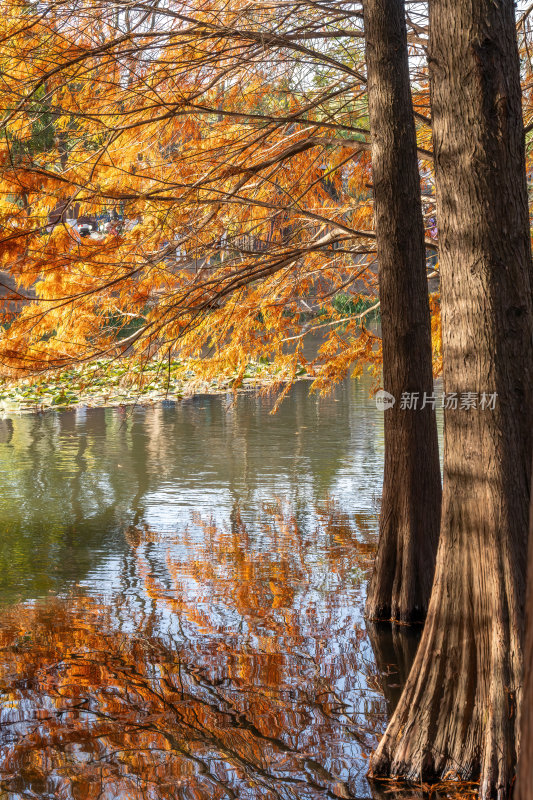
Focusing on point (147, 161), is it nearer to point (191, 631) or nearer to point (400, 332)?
point (400, 332)

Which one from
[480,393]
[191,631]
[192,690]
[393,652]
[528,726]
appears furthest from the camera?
[191,631]

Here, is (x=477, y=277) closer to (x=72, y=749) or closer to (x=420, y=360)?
(x=420, y=360)

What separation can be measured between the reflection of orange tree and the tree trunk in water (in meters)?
0.57

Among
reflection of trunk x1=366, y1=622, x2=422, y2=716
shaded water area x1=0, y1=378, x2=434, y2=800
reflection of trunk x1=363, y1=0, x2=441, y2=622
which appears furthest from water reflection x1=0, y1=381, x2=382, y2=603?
reflection of trunk x1=366, y1=622, x2=422, y2=716

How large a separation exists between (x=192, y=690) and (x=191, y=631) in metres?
1.06

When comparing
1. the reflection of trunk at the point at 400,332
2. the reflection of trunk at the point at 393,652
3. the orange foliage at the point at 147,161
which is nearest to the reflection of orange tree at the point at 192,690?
the reflection of trunk at the point at 393,652

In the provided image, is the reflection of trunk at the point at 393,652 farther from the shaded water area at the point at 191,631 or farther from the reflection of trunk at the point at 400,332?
the reflection of trunk at the point at 400,332

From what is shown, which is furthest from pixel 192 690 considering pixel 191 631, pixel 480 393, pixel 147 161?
pixel 147 161

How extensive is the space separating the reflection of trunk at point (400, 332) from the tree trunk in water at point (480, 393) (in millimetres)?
2181

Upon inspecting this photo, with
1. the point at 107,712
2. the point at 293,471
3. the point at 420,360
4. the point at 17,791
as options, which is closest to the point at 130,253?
the point at 420,360

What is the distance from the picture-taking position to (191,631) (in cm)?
619

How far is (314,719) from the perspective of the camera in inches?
186

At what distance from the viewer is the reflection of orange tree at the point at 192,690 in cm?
410

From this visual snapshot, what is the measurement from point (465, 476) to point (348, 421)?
1268 centimetres
